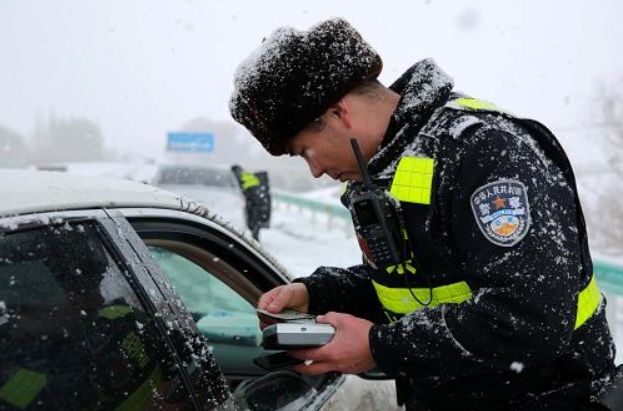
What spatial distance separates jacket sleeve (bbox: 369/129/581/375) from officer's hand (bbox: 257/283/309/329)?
0.48m

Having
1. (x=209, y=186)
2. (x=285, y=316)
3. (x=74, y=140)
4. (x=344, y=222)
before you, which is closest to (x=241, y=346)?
(x=285, y=316)

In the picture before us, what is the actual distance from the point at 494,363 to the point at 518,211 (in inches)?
13.8

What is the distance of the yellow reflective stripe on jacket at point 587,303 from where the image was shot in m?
1.51

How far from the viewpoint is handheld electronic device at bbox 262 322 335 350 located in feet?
4.66

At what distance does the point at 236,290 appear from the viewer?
214cm

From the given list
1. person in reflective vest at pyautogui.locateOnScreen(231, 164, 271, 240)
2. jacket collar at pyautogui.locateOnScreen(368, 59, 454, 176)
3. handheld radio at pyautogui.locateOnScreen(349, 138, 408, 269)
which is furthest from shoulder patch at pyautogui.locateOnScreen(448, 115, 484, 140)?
person in reflective vest at pyautogui.locateOnScreen(231, 164, 271, 240)

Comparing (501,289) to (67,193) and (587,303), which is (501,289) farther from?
(67,193)

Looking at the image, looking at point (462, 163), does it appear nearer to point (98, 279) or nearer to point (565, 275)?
point (565, 275)

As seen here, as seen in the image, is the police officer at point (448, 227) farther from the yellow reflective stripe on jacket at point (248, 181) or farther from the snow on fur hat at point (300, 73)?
the yellow reflective stripe on jacket at point (248, 181)

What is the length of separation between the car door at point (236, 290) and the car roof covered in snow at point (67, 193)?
0.15ft

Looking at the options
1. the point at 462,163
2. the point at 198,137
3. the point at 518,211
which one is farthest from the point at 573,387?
the point at 198,137

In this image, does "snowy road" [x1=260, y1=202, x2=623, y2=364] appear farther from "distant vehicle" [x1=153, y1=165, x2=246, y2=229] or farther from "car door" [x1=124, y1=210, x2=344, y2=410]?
"car door" [x1=124, y1=210, x2=344, y2=410]

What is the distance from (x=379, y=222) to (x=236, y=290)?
853 millimetres

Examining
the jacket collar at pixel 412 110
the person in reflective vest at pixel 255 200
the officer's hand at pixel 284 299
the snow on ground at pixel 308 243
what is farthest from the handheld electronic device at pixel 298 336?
the person in reflective vest at pixel 255 200
